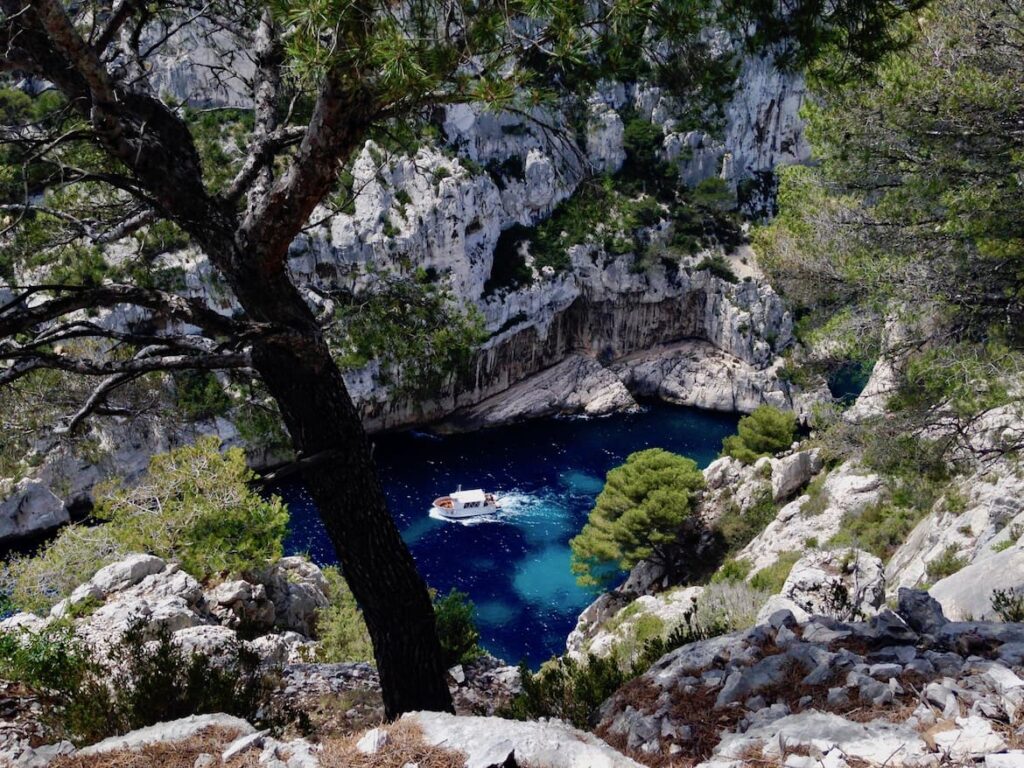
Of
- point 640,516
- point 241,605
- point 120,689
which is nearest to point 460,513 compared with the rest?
point 640,516

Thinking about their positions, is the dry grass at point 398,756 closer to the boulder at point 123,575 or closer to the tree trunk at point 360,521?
the tree trunk at point 360,521

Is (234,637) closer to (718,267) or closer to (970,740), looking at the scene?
(970,740)

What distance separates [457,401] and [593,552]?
12945 millimetres

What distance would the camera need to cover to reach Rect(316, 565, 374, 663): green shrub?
21.4ft

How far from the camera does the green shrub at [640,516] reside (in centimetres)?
1650

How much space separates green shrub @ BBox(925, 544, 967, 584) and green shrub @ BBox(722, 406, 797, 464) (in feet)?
38.7

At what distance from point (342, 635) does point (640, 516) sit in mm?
10177

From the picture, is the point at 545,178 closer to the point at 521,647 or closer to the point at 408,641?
the point at 521,647

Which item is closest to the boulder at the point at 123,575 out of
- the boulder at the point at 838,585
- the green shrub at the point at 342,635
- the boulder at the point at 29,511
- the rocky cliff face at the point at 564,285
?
the green shrub at the point at 342,635

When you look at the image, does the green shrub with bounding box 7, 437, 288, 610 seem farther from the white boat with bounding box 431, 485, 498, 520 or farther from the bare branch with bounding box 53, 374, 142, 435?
the white boat with bounding box 431, 485, 498, 520

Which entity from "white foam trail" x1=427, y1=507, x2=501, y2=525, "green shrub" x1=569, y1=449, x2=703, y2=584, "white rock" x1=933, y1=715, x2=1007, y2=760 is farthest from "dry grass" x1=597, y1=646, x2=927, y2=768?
"white foam trail" x1=427, y1=507, x2=501, y2=525

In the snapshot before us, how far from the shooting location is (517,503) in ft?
73.3

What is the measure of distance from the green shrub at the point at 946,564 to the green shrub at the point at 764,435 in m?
11.8

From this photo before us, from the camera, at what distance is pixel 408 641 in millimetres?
2988
